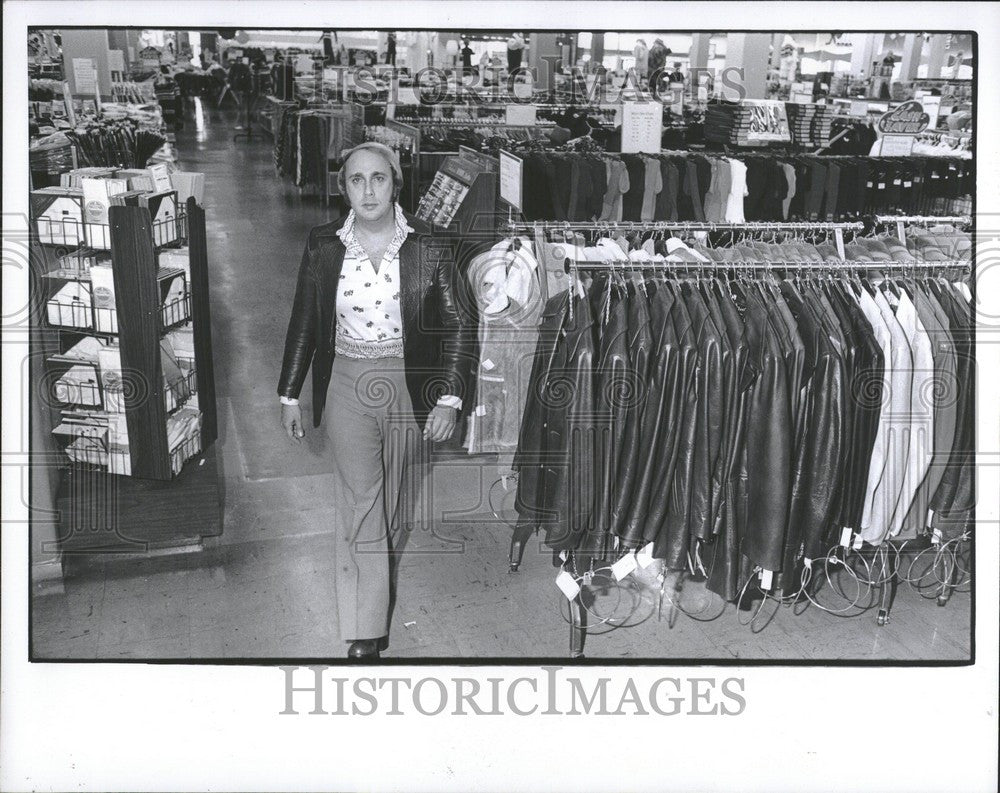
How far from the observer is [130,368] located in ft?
11.4

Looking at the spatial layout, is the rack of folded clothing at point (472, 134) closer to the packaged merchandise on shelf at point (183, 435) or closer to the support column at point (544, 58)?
the support column at point (544, 58)

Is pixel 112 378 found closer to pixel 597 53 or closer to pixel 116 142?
pixel 116 142

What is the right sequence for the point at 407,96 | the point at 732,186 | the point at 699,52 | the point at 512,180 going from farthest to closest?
the point at 732,186
the point at 407,96
the point at 699,52
the point at 512,180

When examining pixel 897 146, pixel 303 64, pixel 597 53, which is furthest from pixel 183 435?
pixel 897 146

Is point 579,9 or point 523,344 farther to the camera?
point 523,344

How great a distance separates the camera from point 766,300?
2.88 metres

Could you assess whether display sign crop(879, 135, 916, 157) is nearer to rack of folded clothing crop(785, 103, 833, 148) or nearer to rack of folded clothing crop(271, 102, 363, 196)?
rack of folded clothing crop(785, 103, 833, 148)

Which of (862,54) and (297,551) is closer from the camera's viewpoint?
(297,551)

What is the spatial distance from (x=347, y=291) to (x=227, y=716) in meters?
1.31

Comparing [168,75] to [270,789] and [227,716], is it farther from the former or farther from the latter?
[270,789]

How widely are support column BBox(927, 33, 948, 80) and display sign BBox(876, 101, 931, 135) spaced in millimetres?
1522

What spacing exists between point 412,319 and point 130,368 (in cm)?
126

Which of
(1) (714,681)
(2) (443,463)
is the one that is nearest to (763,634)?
(1) (714,681)

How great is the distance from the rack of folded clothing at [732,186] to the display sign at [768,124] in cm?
26
